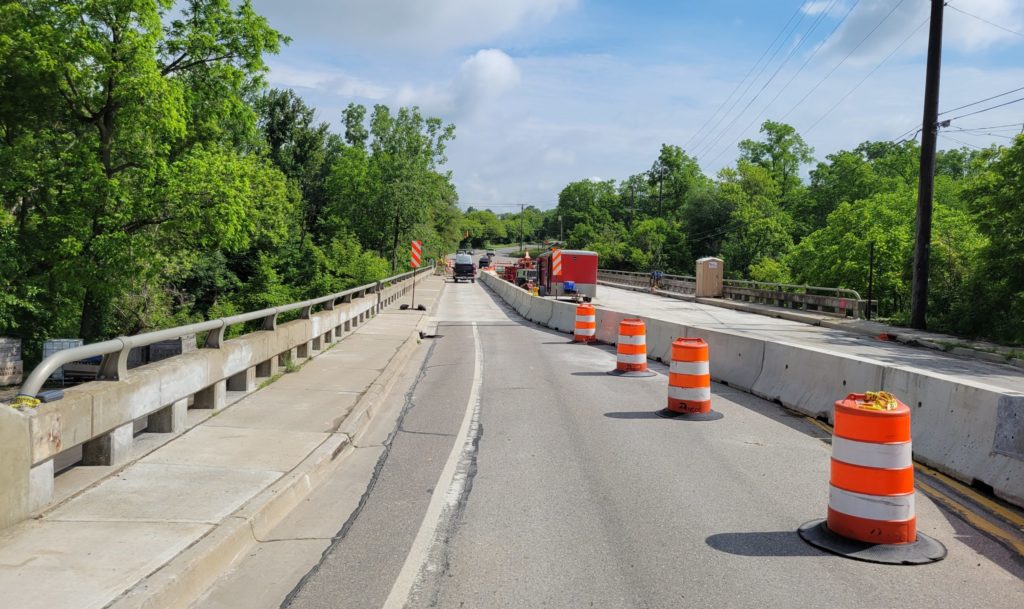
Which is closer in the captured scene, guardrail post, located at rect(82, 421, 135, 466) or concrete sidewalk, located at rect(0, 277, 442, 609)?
concrete sidewalk, located at rect(0, 277, 442, 609)

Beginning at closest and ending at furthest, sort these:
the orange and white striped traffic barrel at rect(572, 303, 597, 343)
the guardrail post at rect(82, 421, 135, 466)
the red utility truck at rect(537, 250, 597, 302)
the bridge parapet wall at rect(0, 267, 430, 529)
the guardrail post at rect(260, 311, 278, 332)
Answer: the bridge parapet wall at rect(0, 267, 430, 529)
the guardrail post at rect(82, 421, 135, 466)
the guardrail post at rect(260, 311, 278, 332)
the orange and white striped traffic barrel at rect(572, 303, 597, 343)
the red utility truck at rect(537, 250, 597, 302)

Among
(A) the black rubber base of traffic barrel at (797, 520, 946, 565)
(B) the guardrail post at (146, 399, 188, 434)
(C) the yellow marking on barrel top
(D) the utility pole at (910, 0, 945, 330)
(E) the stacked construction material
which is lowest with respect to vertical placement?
(E) the stacked construction material

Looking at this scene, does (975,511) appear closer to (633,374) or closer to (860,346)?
(633,374)

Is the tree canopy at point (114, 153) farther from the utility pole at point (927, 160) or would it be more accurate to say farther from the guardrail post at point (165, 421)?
the utility pole at point (927, 160)

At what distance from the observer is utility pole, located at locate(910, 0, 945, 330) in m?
25.4

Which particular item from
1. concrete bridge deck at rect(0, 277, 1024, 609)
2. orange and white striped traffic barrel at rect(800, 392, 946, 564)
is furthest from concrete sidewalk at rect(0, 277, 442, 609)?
orange and white striped traffic barrel at rect(800, 392, 946, 564)

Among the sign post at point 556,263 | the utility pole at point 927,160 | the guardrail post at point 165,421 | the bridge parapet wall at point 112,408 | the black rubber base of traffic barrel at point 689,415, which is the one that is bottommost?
the black rubber base of traffic barrel at point 689,415

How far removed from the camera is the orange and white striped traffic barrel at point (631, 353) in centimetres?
1438

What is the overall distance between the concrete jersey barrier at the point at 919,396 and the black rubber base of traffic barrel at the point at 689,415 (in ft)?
4.56

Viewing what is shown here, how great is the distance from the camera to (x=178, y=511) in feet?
18.1

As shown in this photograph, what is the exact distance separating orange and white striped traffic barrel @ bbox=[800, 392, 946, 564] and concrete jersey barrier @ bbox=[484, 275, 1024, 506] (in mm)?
1687

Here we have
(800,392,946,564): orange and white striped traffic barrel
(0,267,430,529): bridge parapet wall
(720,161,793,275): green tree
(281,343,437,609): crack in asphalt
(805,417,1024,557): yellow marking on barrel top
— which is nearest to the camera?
(281,343,437,609): crack in asphalt

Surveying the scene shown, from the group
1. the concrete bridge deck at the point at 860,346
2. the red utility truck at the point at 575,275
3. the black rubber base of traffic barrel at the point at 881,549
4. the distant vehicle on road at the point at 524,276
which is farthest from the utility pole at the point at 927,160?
the distant vehicle on road at the point at 524,276

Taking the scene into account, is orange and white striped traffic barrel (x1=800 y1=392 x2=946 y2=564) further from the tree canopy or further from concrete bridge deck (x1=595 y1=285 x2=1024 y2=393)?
the tree canopy
